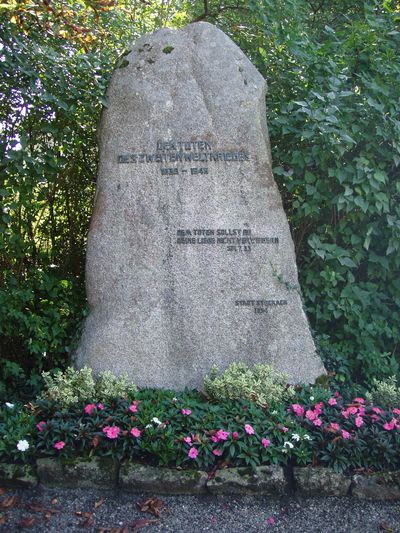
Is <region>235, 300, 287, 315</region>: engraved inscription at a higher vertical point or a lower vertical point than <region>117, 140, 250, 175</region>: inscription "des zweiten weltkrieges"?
lower

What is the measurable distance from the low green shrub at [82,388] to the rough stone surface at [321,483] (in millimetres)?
1259

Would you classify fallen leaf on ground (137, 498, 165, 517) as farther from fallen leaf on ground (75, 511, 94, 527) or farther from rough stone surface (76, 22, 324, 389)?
rough stone surface (76, 22, 324, 389)

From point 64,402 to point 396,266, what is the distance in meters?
3.06

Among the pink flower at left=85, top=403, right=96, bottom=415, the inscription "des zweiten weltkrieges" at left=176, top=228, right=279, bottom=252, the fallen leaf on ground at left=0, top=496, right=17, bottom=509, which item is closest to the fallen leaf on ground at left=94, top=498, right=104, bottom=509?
the fallen leaf on ground at left=0, top=496, right=17, bottom=509

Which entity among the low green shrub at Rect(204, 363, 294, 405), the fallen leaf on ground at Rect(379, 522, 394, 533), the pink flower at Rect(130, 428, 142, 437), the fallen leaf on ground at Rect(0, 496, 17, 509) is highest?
the low green shrub at Rect(204, 363, 294, 405)

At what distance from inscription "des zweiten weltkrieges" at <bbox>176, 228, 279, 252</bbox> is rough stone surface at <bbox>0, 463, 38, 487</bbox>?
189 centimetres

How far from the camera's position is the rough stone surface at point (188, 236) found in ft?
14.6

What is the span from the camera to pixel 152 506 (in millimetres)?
3395

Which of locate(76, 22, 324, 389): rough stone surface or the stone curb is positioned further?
locate(76, 22, 324, 389): rough stone surface

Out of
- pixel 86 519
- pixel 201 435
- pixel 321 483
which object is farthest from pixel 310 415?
pixel 86 519

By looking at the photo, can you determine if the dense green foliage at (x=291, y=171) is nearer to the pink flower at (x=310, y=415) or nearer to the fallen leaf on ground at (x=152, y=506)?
the pink flower at (x=310, y=415)

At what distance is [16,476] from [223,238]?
215 cm

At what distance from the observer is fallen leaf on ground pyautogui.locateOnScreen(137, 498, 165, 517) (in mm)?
3369

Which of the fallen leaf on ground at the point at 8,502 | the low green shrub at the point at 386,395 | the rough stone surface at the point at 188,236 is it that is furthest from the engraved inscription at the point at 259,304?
the fallen leaf on ground at the point at 8,502
